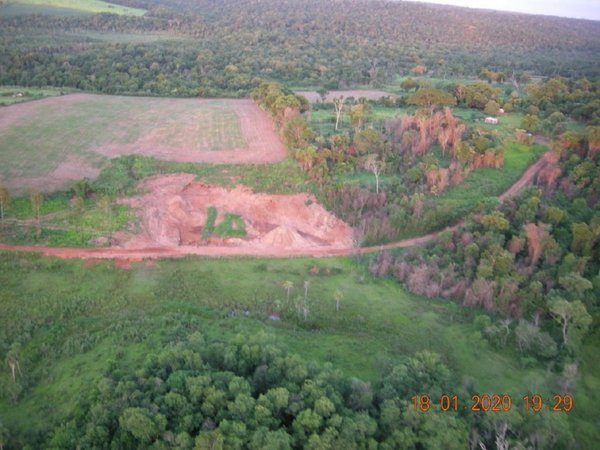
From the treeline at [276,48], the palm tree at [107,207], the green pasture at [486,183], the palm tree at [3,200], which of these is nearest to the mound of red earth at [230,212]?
the palm tree at [107,207]

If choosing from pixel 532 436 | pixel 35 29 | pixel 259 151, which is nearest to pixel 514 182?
pixel 259 151

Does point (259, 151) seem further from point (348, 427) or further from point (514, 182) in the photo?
point (348, 427)

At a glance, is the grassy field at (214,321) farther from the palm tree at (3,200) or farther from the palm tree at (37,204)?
the palm tree at (3,200)

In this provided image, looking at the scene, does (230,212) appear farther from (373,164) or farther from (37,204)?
(37,204)

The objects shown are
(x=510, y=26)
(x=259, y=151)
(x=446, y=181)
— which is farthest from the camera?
(x=510, y=26)

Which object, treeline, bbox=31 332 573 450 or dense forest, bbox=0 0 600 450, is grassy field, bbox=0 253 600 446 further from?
treeline, bbox=31 332 573 450

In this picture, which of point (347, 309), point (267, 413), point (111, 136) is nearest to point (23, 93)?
point (111, 136)

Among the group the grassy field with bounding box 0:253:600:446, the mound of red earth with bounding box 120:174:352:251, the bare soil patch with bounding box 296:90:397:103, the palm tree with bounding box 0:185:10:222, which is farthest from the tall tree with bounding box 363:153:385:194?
the bare soil patch with bounding box 296:90:397:103
